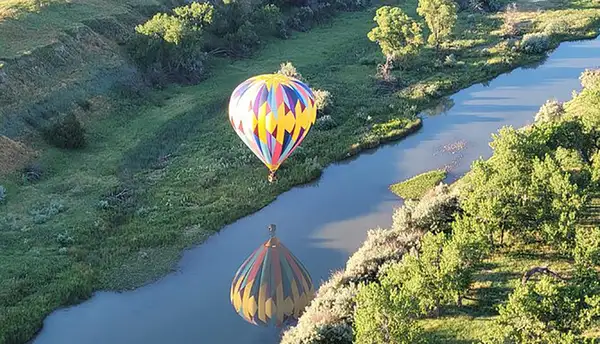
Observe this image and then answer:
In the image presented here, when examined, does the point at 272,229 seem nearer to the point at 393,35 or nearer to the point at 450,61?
the point at 393,35

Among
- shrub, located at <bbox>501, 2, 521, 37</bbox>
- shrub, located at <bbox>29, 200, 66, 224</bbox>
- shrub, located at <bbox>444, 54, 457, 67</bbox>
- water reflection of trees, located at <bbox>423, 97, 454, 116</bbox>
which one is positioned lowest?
water reflection of trees, located at <bbox>423, 97, 454, 116</bbox>

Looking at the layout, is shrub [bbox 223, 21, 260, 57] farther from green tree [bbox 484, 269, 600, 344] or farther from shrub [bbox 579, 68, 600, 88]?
green tree [bbox 484, 269, 600, 344]

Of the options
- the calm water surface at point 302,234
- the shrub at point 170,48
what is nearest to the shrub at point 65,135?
the shrub at point 170,48

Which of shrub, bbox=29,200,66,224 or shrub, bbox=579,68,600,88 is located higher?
shrub, bbox=579,68,600,88

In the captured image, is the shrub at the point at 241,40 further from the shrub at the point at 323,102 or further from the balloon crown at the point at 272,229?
the balloon crown at the point at 272,229

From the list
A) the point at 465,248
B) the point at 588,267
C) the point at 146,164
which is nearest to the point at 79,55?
the point at 146,164

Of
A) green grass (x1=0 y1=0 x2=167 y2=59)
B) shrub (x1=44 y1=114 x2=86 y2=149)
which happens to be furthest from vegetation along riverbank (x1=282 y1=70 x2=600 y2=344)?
green grass (x1=0 y1=0 x2=167 y2=59)

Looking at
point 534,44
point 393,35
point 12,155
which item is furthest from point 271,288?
point 534,44

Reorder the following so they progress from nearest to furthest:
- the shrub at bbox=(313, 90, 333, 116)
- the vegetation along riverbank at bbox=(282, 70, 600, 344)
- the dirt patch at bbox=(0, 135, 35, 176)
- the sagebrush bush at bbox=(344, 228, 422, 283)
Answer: the vegetation along riverbank at bbox=(282, 70, 600, 344) → the sagebrush bush at bbox=(344, 228, 422, 283) → the dirt patch at bbox=(0, 135, 35, 176) → the shrub at bbox=(313, 90, 333, 116)
